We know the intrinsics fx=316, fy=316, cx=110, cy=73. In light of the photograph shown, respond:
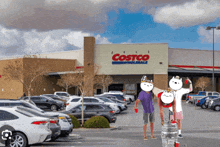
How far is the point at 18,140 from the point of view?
9469 millimetres

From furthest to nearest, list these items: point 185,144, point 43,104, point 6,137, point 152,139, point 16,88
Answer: point 16,88
point 43,104
point 152,139
point 185,144
point 6,137

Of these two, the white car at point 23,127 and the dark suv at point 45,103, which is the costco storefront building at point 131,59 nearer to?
the dark suv at point 45,103

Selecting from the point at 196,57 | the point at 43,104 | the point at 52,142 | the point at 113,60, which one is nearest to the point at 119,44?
the point at 113,60

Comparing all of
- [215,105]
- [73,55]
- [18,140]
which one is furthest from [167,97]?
[73,55]

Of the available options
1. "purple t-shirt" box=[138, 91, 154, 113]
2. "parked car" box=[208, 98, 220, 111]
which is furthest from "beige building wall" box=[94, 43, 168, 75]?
"purple t-shirt" box=[138, 91, 154, 113]

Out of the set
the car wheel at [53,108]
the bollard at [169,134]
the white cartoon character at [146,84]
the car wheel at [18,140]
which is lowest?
the car wheel at [53,108]

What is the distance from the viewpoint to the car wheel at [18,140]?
944 centimetres

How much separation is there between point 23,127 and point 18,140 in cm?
41

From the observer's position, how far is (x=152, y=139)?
38.2 ft

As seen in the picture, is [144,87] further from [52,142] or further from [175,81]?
[52,142]

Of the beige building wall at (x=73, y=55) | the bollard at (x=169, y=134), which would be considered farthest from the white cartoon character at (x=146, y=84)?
the beige building wall at (x=73, y=55)

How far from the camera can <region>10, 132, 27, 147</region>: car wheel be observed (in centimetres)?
944

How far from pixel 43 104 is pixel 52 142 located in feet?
67.9

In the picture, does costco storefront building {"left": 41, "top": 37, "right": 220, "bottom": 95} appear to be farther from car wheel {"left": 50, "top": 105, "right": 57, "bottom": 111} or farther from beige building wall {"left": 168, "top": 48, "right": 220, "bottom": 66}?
car wheel {"left": 50, "top": 105, "right": 57, "bottom": 111}
